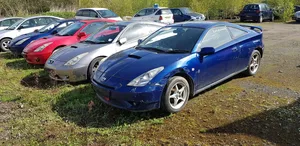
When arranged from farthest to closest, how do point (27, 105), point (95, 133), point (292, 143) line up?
point (27, 105) < point (95, 133) < point (292, 143)

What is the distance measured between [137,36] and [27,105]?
3205 millimetres

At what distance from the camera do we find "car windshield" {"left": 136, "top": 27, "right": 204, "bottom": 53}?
4895 mm

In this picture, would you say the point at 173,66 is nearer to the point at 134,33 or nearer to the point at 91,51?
the point at 91,51

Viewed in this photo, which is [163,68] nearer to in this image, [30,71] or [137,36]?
[137,36]

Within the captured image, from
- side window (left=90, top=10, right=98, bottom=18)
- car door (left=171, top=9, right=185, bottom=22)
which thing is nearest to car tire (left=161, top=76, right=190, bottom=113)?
side window (left=90, top=10, right=98, bottom=18)

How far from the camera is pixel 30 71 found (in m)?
7.71

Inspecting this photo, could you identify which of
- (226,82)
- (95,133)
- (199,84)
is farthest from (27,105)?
(226,82)

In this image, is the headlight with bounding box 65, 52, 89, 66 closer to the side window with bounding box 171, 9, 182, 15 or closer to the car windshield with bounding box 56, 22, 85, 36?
the car windshield with bounding box 56, 22, 85, 36

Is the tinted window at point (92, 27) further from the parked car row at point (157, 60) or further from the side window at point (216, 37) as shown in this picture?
the side window at point (216, 37)

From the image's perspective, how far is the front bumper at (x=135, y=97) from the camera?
4.02m

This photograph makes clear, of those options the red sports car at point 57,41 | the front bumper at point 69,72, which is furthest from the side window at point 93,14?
the front bumper at point 69,72

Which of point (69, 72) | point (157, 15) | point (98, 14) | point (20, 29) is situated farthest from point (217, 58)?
point (157, 15)

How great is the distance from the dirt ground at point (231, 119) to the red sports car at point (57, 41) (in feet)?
9.49

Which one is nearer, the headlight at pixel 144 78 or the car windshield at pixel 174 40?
the headlight at pixel 144 78
